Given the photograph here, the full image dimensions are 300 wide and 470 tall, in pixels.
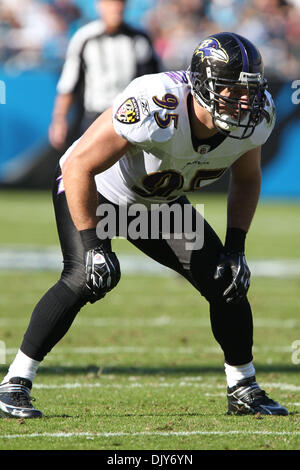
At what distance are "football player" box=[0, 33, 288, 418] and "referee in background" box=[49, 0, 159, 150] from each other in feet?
10.1

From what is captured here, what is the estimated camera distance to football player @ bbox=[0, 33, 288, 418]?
3273 millimetres

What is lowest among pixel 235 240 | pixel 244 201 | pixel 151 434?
pixel 151 434

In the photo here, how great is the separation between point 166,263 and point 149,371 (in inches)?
39.3

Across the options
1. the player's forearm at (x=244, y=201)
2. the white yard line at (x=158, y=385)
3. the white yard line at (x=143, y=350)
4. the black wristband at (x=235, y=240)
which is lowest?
the white yard line at (x=143, y=350)

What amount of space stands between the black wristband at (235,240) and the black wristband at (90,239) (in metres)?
0.57

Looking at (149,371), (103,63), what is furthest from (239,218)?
(103,63)

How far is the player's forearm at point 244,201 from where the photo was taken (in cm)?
367

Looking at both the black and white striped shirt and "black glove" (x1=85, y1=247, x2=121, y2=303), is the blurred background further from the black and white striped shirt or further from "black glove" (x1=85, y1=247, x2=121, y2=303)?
"black glove" (x1=85, y1=247, x2=121, y2=303)

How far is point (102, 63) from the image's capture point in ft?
22.2

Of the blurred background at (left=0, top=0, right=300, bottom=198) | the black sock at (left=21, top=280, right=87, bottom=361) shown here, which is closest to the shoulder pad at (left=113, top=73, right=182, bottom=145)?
the black sock at (left=21, top=280, right=87, bottom=361)

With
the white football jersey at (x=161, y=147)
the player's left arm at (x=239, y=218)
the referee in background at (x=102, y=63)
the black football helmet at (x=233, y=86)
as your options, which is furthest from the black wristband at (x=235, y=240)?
the referee in background at (x=102, y=63)

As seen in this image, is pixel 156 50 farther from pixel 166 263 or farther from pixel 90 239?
pixel 90 239

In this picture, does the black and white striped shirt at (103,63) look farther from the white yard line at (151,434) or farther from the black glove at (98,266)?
the white yard line at (151,434)

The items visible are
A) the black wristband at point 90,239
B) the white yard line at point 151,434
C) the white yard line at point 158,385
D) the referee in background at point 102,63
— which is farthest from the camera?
the referee in background at point 102,63
